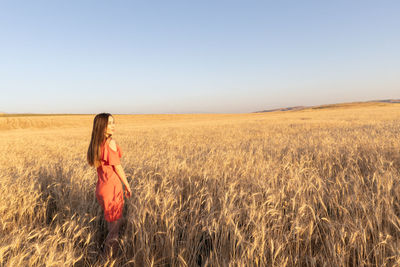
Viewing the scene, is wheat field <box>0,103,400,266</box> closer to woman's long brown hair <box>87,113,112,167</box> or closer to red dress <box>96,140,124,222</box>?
red dress <box>96,140,124,222</box>

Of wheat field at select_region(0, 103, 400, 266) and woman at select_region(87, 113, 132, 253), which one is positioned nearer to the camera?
wheat field at select_region(0, 103, 400, 266)

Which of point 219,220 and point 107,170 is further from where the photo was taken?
point 107,170

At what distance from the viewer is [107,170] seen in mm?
2738

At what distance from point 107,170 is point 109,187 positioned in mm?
227

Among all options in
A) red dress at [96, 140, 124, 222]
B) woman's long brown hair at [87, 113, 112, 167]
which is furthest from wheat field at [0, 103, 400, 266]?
woman's long brown hair at [87, 113, 112, 167]

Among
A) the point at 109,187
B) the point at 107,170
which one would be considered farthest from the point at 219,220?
the point at 107,170

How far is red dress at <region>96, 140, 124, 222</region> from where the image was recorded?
2529mm

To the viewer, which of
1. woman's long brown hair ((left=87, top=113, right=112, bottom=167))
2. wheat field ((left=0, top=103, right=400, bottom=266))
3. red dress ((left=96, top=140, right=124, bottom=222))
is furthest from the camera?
woman's long brown hair ((left=87, top=113, right=112, bottom=167))

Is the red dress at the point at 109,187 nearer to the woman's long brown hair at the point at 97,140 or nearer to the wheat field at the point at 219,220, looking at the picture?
the woman's long brown hair at the point at 97,140

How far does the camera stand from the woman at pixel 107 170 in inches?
100

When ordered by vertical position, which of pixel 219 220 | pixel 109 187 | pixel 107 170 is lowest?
pixel 219 220

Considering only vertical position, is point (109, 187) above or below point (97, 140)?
below

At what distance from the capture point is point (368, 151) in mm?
5117

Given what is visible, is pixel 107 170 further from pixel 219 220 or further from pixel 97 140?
pixel 219 220
